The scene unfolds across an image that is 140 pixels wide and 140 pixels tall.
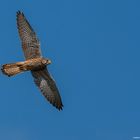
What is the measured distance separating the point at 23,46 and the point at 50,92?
2.19 m

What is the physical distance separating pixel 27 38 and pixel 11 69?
5.99 feet

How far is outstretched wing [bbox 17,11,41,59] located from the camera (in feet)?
101

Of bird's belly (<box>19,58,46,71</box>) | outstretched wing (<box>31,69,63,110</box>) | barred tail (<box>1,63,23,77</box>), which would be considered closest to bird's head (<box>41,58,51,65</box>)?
bird's belly (<box>19,58,46,71</box>)

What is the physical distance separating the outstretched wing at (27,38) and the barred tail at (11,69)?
0.96 meters

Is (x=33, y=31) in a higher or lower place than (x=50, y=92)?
higher

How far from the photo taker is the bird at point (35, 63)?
99.2ft

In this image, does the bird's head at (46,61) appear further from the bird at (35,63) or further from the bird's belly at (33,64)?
the bird's belly at (33,64)

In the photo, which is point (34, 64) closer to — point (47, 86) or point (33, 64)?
point (33, 64)

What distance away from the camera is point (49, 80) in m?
30.6

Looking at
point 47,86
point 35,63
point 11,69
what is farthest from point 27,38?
point 47,86

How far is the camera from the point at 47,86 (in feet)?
101

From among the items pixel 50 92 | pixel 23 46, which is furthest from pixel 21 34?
pixel 50 92

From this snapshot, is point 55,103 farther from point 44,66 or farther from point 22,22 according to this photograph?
point 22,22

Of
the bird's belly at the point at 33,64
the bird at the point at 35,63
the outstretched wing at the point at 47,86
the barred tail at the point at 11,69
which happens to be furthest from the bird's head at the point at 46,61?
the barred tail at the point at 11,69
